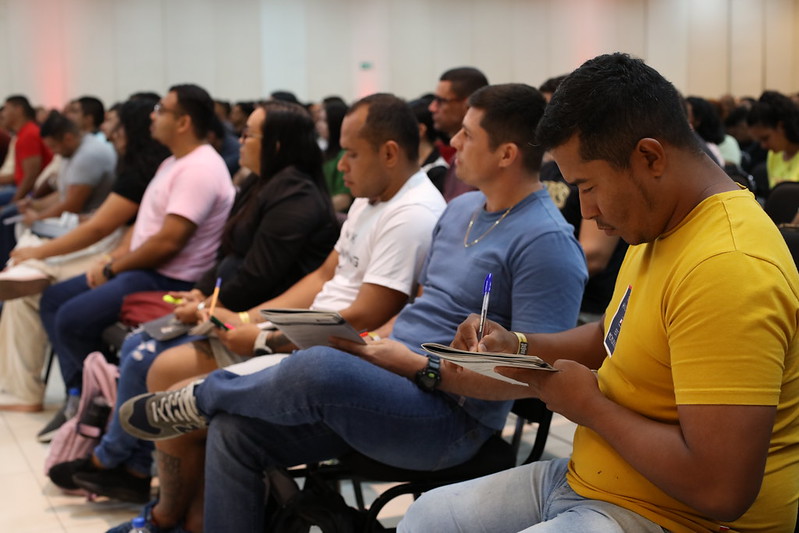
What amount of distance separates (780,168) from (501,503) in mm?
4311

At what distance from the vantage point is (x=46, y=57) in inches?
468

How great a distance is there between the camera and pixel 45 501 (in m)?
2.98

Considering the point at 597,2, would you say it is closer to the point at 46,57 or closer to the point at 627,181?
the point at 46,57

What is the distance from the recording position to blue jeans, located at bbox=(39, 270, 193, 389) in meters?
3.48

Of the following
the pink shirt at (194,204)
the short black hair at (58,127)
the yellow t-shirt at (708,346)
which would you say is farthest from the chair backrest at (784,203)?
the short black hair at (58,127)

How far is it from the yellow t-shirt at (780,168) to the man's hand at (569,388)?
4031mm

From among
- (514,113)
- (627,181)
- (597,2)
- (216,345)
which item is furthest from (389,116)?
(597,2)

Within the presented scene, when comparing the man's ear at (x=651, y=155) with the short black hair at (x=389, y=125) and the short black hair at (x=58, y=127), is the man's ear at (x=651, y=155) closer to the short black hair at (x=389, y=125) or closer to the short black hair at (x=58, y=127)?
the short black hair at (x=389, y=125)

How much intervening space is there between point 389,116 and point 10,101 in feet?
21.9

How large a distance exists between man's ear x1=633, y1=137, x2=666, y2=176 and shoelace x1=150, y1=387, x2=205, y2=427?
1237 millimetres

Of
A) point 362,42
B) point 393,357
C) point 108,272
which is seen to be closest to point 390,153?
point 393,357

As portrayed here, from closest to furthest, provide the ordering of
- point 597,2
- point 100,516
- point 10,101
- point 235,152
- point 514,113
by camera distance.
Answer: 1. point 514,113
2. point 100,516
3. point 235,152
4. point 10,101
5. point 597,2

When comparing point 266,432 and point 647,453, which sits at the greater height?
point 647,453

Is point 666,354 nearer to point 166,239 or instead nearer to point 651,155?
point 651,155
